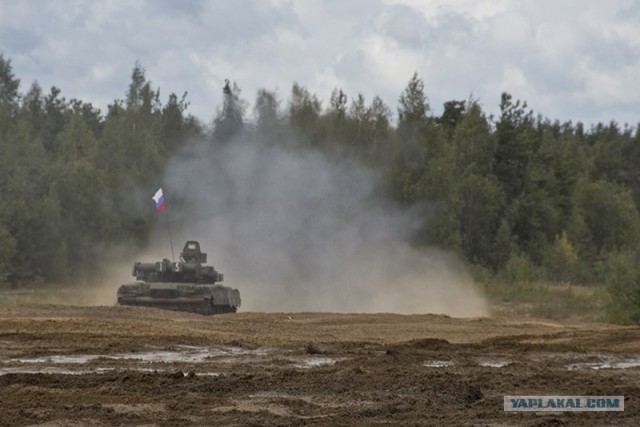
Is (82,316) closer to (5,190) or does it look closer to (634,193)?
(5,190)

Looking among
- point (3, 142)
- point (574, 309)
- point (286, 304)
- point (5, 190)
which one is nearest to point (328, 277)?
point (286, 304)

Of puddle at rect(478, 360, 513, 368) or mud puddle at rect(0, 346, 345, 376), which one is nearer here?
mud puddle at rect(0, 346, 345, 376)

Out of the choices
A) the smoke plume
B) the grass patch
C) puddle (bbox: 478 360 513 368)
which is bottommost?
puddle (bbox: 478 360 513 368)

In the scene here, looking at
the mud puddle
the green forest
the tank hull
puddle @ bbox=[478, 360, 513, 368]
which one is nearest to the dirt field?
the mud puddle

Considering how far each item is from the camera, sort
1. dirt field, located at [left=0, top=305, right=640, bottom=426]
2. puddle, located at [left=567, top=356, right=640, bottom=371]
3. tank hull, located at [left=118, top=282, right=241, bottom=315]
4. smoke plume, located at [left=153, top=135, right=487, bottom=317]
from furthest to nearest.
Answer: smoke plume, located at [left=153, top=135, right=487, bottom=317] → tank hull, located at [left=118, top=282, right=241, bottom=315] → puddle, located at [left=567, top=356, right=640, bottom=371] → dirt field, located at [left=0, top=305, right=640, bottom=426]

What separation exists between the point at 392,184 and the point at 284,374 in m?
28.7

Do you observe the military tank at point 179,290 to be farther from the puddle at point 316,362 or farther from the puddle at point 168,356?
the puddle at point 316,362

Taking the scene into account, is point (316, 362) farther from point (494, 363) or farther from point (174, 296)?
point (174, 296)

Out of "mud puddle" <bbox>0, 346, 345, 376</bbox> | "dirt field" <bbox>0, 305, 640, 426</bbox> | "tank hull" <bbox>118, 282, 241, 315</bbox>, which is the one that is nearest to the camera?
"dirt field" <bbox>0, 305, 640, 426</bbox>

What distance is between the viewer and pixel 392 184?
42281 mm

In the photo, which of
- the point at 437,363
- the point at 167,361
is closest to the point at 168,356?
the point at 167,361

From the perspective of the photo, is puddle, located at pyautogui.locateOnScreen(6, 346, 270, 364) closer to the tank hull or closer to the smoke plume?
the tank hull

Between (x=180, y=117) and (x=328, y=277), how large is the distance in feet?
70.3

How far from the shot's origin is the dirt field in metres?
10.8
